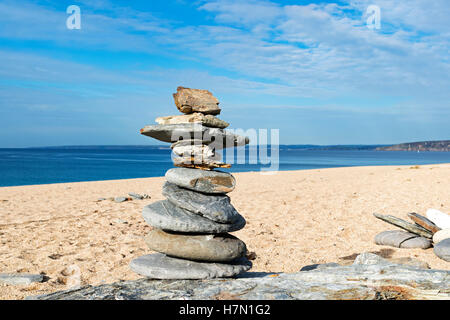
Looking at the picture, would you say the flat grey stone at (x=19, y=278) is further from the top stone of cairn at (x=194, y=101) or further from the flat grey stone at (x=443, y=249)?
the flat grey stone at (x=443, y=249)

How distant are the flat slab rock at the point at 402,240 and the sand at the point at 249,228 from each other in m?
0.20

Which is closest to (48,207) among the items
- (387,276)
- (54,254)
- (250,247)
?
(54,254)

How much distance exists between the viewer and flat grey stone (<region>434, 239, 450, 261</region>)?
7.12m

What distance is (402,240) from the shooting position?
8.30m

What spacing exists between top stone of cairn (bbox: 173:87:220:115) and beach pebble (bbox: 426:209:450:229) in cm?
612

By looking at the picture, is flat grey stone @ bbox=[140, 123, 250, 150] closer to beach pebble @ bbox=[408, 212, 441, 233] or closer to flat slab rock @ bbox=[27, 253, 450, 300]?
flat slab rock @ bbox=[27, 253, 450, 300]

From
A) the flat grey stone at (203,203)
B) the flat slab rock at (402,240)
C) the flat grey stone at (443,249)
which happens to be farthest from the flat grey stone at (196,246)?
the flat slab rock at (402,240)

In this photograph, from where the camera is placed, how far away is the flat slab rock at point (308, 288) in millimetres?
3955

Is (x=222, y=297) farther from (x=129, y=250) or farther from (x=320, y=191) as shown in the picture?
(x=320, y=191)

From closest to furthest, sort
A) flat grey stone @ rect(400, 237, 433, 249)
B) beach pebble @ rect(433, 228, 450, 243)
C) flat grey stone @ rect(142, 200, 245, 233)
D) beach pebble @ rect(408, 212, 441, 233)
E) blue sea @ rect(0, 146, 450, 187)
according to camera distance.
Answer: flat grey stone @ rect(142, 200, 245, 233)
beach pebble @ rect(433, 228, 450, 243)
flat grey stone @ rect(400, 237, 433, 249)
beach pebble @ rect(408, 212, 441, 233)
blue sea @ rect(0, 146, 450, 187)

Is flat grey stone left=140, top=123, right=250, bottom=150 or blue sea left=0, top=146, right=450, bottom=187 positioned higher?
flat grey stone left=140, top=123, right=250, bottom=150

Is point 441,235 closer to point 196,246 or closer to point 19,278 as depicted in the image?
point 196,246

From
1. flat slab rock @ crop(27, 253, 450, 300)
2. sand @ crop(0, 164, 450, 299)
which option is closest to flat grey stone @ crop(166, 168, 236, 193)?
flat slab rock @ crop(27, 253, 450, 300)

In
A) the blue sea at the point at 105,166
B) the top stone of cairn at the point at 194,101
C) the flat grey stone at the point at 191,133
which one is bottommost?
the blue sea at the point at 105,166
